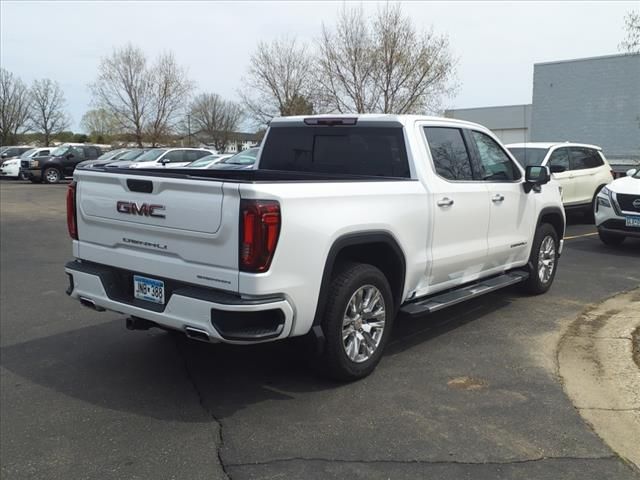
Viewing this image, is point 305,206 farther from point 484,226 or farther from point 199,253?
point 484,226

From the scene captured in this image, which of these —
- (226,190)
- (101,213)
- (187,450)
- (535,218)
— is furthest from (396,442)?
(535,218)

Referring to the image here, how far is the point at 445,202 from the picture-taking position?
16.5 feet

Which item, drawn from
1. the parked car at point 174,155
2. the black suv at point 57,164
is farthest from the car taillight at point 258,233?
the black suv at point 57,164

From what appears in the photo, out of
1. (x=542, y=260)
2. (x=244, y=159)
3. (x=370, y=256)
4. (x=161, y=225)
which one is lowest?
(x=542, y=260)

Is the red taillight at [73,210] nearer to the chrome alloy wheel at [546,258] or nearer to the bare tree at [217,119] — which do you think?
the chrome alloy wheel at [546,258]

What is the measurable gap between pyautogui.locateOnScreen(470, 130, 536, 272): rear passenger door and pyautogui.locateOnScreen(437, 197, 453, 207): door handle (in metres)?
0.80

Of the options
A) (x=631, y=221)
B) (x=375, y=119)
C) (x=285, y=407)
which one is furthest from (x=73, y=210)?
(x=631, y=221)

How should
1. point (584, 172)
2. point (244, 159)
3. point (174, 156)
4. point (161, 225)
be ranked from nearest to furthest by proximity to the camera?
1. point (161, 225)
2. point (584, 172)
3. point (244, 159)
4. point (174, 156)

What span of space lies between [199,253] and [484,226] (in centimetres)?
296

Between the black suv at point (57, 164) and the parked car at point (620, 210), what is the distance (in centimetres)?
2472

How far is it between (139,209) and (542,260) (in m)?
4.74

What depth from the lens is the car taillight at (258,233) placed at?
139 inches

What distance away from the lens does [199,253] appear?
3.77 meters

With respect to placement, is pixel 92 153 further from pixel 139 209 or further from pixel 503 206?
pixel 139 209
